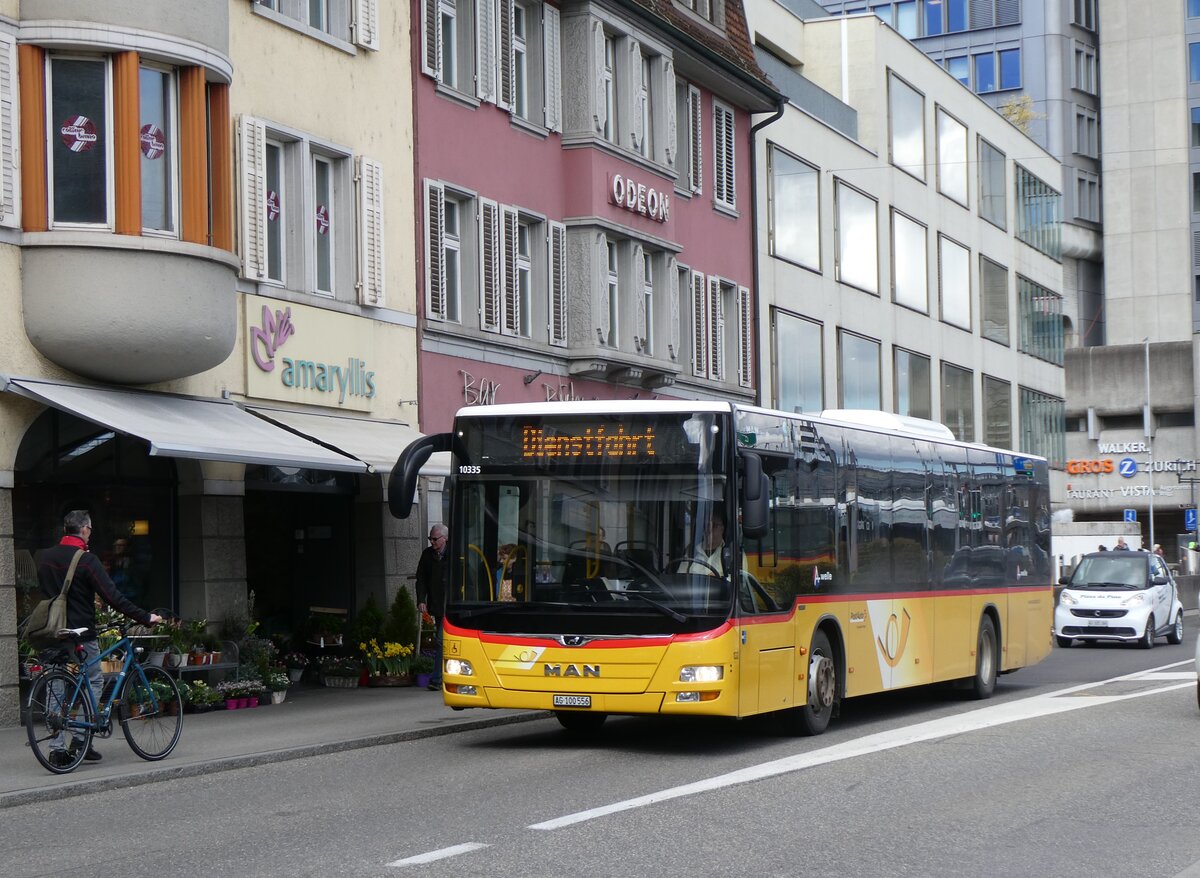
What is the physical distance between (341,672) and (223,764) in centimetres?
773

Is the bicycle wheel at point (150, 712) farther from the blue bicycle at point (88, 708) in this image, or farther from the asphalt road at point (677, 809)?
the asphalt road at point (677, 809)

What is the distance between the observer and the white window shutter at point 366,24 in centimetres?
2280

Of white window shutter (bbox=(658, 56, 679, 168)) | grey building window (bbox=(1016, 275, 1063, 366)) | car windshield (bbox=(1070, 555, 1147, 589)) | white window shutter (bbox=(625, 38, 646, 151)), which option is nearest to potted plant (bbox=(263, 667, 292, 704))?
white window shutter (bbox=(625, 38, 646, 151))

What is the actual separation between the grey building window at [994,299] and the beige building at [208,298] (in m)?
30.8

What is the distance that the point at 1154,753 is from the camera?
14508 mm

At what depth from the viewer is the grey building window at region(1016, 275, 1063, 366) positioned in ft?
182

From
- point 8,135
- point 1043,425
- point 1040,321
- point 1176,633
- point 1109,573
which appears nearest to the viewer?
point 8,135

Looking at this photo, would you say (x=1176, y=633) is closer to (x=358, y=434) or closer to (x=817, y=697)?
(x=358, y=434)

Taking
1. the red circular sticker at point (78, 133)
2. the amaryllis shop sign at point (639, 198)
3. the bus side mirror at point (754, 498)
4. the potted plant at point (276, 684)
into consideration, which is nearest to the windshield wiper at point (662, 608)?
the bus side mirror at point (754, 498)

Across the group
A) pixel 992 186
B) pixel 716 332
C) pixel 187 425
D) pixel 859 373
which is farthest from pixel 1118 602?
pixel 992 186

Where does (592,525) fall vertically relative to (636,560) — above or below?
above

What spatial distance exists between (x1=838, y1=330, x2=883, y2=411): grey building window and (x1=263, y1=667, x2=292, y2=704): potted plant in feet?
73.9

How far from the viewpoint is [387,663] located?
2153 centimetres

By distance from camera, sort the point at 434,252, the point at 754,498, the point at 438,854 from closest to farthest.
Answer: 1. the point at 438,854
2. the point at 754,498
3. the point at 434,252
